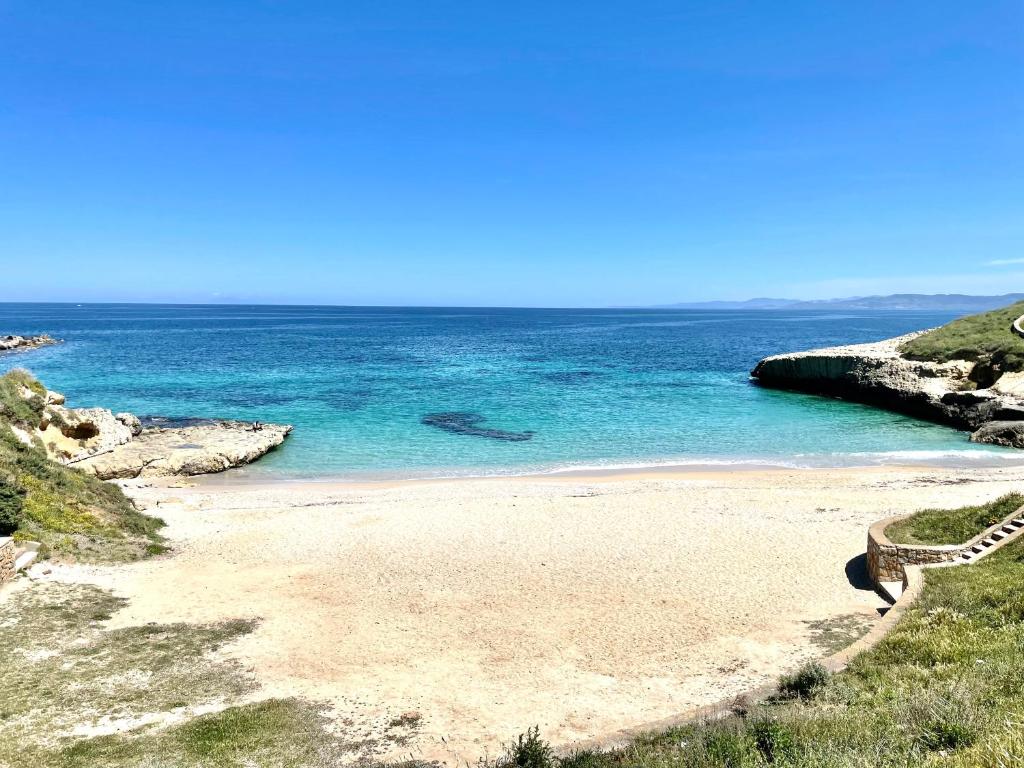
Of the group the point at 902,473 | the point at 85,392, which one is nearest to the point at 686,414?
the point at 902,473

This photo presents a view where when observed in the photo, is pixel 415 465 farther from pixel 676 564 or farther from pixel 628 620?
pixel 628 620

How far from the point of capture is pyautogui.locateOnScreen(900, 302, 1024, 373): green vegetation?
39.0 m

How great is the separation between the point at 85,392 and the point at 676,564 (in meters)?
45.4

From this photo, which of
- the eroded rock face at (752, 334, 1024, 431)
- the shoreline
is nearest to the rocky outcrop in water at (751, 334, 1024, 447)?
the eroded rock face at (752, 334, 1024, 431)

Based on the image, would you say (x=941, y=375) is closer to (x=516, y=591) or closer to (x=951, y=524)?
(x=951, y=524)

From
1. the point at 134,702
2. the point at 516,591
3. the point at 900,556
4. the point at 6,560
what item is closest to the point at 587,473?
the point at 516,591

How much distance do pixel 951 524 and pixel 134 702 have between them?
17302 millimetres

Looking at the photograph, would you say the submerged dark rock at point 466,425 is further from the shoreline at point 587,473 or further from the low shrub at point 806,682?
the low shrub at point 806,682

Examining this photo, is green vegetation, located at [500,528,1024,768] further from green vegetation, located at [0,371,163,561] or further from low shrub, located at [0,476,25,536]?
low shrub, located at [0,476,25,536]

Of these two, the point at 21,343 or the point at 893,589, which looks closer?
the point at 893,589

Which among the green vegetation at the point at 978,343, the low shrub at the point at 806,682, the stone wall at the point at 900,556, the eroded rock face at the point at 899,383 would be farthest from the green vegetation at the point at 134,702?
the green vegetation at the point at 978,343

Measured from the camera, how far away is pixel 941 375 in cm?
4122

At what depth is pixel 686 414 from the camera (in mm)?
39875

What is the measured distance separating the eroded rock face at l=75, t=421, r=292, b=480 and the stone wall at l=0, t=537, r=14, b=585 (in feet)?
42.6
